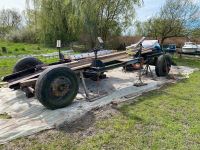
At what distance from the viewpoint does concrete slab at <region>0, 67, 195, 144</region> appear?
4.75m

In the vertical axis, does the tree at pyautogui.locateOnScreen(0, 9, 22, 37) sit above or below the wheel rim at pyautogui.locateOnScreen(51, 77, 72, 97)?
above

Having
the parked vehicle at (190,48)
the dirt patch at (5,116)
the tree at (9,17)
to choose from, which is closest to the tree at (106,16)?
the parked vehicle at (190,48)

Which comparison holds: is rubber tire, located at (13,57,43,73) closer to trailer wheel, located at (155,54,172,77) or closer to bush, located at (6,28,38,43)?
trailer wheel, located at (155,54,172,77)

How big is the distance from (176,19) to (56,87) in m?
13.5

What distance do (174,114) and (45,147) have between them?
2.62 m

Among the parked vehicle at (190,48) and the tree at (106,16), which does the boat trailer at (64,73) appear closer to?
the tree at (106,16)

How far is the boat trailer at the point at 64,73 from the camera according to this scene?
546cm

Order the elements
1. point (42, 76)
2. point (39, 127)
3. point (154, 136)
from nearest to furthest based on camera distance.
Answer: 1. point (154, 136)
2. point (39, 127)
3. point (42, 76)

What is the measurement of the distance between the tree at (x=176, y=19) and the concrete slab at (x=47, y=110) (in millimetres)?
9677

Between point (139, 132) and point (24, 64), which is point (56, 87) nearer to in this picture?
point (139, 132)

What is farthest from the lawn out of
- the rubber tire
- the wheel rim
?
the rubber tire

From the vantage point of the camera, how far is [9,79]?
6676mm

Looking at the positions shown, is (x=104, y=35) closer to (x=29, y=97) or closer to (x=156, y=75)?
(x=156, y=75)

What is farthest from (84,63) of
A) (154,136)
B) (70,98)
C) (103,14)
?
(103,14)
